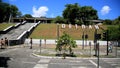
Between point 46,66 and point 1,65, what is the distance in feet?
12.4

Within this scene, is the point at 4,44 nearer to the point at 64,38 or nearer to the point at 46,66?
the point at 64,38

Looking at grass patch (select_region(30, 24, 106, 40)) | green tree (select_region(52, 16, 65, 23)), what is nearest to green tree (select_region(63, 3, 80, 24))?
green tree (select_region(52, 16, 65, 23))

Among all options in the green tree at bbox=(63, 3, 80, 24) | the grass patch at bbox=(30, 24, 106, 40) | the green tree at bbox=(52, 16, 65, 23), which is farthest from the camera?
the green tree at bbox=(52, 16, 65, 23)

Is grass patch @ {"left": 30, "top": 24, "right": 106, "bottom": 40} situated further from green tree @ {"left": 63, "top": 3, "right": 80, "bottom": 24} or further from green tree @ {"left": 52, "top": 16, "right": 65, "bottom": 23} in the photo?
green tree @ {"left": 52, "top": 16, "right": 65, "bottom": 23}

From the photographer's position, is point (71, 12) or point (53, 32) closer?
point (53, 32)

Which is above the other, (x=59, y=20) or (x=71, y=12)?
(x=71, y=12)

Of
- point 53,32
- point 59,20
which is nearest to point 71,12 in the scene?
point 59,20

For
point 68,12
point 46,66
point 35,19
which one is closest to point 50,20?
point 35,19

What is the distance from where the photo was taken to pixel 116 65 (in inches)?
1024

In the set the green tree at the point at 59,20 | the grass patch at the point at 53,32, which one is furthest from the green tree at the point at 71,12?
the grass patch at the point at 53,32

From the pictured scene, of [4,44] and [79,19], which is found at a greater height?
[79,19]

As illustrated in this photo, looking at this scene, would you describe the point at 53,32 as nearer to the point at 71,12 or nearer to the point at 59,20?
the point at 71,12

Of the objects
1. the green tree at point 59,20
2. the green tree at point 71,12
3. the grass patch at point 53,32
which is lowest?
the grass patch at point 53,32

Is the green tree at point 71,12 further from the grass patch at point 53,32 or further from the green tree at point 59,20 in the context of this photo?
the grass patch at point 53,32
